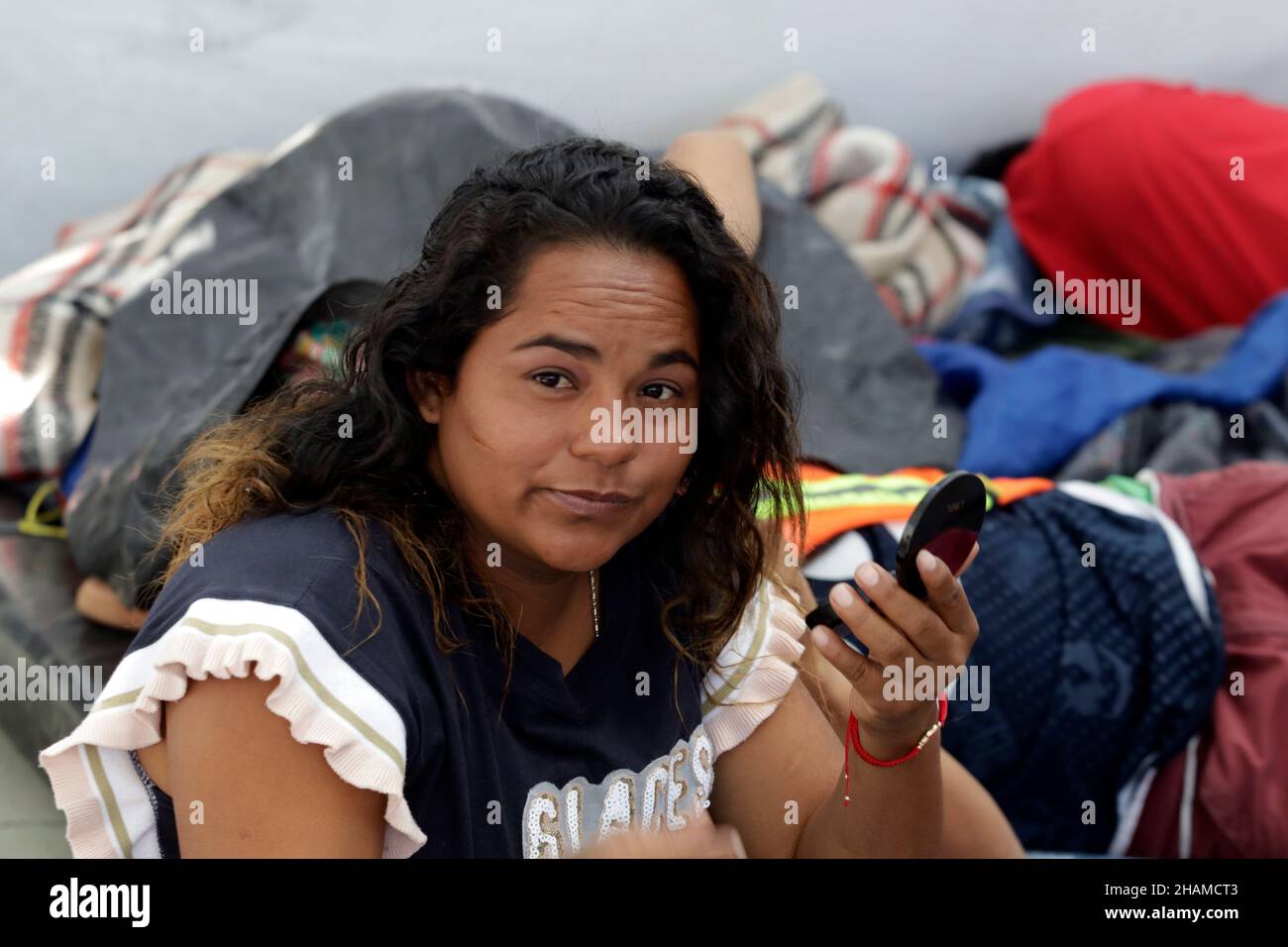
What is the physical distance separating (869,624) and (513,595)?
268 mm

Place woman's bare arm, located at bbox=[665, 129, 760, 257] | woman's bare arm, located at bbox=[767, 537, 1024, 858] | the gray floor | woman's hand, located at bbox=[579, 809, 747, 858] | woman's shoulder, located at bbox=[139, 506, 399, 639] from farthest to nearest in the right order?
1. woman's bare arm, located at bbox=[665, 129, 760, 257]
2. the gray floor
3. woman's bare arm, located at bbox=[767, 537, 1024, 858]
4. woman's shoulder, located at bbox=[139, 506, 399, 639]
5. woman's hand, located at bbox=[579, 809, 747, 858]

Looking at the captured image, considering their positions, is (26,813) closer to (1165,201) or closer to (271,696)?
(271,696)

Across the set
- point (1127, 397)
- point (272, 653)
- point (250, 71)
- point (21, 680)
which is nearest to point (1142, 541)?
point (1127, 397)

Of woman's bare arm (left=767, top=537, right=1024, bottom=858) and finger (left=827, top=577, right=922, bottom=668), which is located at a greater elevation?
finger (left=827, top=577, right=922, bottom=668)

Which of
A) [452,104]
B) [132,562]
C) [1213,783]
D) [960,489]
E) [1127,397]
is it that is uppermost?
[452,104]

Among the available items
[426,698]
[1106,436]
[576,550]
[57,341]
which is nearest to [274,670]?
[426,698]

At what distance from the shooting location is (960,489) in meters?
1.00

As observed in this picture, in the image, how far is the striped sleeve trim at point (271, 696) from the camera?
840 mm

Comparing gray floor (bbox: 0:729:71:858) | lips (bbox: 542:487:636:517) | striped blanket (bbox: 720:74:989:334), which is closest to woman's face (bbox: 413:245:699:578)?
lips (bbox: 542:487:636:517)

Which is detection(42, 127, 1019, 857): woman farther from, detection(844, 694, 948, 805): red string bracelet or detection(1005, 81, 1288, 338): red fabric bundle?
detection(1005, 81, 1288, 338): red fabric bundle

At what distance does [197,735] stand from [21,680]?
0.88 metres

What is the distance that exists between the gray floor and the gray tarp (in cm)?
24

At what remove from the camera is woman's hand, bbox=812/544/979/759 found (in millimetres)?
938
